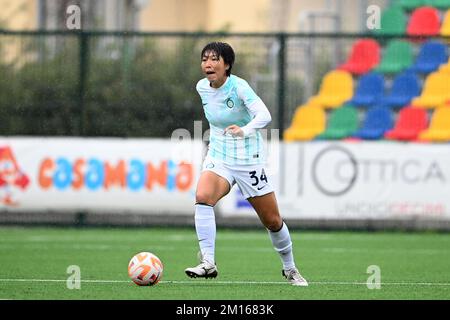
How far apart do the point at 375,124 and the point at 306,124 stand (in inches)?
48.6

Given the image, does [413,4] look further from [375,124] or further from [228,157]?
[228,157]

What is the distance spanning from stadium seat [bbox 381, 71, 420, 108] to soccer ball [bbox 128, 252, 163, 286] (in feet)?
37.5

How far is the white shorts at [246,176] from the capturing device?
11352mm

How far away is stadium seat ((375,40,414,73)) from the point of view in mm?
22109

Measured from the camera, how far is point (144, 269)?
1106 centimetres

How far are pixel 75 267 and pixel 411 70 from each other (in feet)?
33.6

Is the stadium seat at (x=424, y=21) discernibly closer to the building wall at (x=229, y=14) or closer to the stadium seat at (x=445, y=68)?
the building wall at (x=229, y=14)

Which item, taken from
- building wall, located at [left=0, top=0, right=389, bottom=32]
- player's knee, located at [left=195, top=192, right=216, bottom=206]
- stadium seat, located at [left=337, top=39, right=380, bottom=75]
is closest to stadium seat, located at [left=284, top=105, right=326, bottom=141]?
stadium seat, located at [left=337, top=39, right=380, bottom=75]

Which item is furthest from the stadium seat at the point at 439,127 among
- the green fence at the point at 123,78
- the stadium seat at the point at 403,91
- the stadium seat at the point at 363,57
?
the green fence at the point at 123,78

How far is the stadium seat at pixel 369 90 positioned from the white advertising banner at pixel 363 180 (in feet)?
6.78

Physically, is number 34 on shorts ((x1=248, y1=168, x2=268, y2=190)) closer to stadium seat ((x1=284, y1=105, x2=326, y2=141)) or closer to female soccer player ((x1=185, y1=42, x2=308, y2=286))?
female soccer player ((x1=185, y1=42, x2=308, y2=286))
